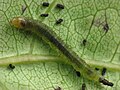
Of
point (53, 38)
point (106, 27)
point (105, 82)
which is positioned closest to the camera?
point (53, 38)

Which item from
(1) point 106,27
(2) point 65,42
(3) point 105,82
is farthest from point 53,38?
(3) point 105,82

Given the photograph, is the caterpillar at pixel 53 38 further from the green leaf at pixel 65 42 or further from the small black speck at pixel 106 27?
the small black speck at pixel 106 27

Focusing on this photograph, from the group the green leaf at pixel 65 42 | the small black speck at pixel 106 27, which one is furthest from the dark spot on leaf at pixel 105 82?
the small black speck at pixel 106 27

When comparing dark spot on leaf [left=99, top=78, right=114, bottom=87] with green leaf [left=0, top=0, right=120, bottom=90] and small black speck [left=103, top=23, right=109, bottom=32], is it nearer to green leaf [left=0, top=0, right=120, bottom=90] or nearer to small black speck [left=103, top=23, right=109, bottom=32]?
green leaf [left=0, top=0, right=120, bottom=90]

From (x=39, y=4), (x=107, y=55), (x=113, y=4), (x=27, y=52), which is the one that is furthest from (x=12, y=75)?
(x=113, y=4)

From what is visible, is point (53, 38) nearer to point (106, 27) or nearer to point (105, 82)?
point (106, 27)

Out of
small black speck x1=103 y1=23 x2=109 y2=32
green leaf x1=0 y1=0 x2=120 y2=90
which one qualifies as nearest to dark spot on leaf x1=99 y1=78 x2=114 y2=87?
green leaf x1=0 y1=0 x2=120 y2=90
